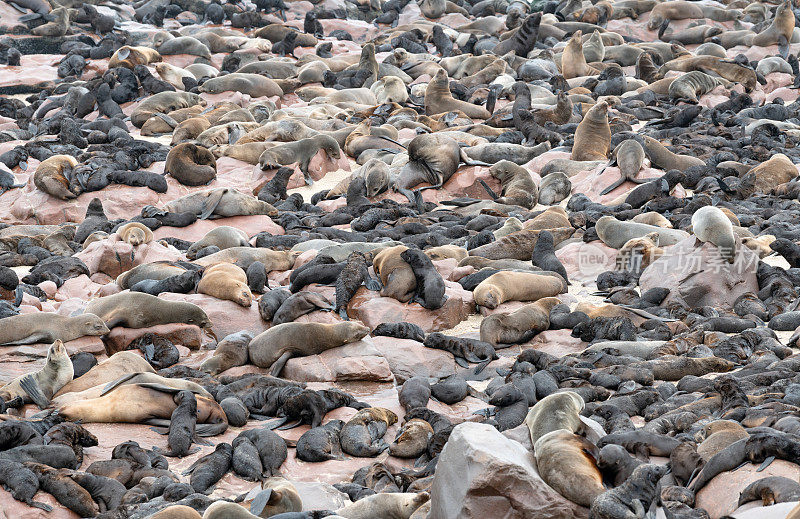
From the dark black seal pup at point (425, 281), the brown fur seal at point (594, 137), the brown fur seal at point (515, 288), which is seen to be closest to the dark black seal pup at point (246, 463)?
the dark black seal pup at point (425, 281)

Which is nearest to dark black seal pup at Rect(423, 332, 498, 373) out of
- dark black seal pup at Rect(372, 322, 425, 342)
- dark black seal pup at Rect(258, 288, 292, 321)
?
dark black seal pup at Rect(372, 322, 425, 342)

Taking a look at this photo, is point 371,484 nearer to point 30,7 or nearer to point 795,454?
point 795,454

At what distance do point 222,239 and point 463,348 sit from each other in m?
4.19

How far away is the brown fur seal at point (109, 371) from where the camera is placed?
20.7 feet

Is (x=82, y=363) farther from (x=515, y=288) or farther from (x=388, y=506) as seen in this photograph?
(x=515, y=288)

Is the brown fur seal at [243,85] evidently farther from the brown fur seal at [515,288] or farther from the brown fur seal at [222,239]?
the brown fur seal at [515,288]

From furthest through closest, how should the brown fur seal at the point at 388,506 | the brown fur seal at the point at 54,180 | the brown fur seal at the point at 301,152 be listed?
the brown fur seal at the point at 301,152 < the brown fur seal at the point at 54,180 < the brown fur seal at the point at 388,506

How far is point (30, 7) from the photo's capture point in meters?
24.0

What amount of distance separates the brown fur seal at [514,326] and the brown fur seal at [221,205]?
191 inches

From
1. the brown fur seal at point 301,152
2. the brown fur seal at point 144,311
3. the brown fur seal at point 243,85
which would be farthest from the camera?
the brown fur seal at point 243,85

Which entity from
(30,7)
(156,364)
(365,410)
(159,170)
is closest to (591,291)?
(365,410)

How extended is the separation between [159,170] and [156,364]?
6934mm

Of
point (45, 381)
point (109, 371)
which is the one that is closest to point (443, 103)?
point (109, 371)

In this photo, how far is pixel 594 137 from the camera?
13.3 metres
